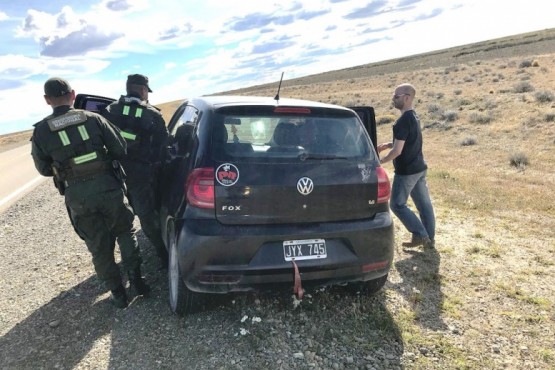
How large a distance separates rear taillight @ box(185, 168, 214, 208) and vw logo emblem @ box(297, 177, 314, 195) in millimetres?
648

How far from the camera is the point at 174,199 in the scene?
3.86 meters

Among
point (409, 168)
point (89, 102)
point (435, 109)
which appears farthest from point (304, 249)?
point (435, 109)

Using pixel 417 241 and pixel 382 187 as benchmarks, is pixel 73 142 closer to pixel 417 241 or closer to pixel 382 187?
pixel 382 187

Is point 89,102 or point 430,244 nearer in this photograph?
point 89,102

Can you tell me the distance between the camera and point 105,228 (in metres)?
4.16

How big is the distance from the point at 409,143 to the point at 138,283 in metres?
3.29

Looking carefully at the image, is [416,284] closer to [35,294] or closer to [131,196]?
[131,196]

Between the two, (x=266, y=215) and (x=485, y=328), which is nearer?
(x=266, y=215)

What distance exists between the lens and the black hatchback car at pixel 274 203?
134 inches

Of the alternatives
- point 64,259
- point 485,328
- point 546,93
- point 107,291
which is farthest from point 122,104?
point 546,93

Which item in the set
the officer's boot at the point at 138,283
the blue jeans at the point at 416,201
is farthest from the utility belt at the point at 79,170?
the blue jeans at the point at 416,201

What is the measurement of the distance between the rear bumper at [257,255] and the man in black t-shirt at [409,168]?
1826 millimetres

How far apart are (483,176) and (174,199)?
830 cm

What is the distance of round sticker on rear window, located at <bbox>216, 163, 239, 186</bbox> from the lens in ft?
11.1
